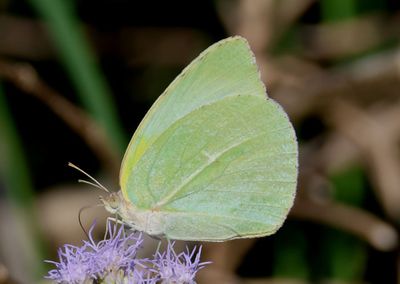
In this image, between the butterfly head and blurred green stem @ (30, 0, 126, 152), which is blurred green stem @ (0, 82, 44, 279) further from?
the butterfly head

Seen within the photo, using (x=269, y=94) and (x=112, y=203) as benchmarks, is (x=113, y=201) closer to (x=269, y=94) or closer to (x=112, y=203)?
(x=112, y=203)

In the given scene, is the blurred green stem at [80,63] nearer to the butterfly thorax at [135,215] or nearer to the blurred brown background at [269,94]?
the blurred brown background at [269,94]

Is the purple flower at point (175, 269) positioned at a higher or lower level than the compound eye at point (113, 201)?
lower

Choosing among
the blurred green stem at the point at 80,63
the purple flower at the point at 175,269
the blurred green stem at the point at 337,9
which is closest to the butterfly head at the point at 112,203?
the purple flower at the point at 175,269

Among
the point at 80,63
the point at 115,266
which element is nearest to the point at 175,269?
the point at 115,266

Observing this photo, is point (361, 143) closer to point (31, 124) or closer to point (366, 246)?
point (366, 246)

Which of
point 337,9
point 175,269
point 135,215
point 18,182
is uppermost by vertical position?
point 337,9

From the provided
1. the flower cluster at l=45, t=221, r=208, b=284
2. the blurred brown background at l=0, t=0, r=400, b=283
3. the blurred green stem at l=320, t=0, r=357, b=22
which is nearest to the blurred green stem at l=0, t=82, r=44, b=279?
the blurred brown background at l=0, t=0, r=400, b=283

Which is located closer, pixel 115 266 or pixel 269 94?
pixel 115 266
